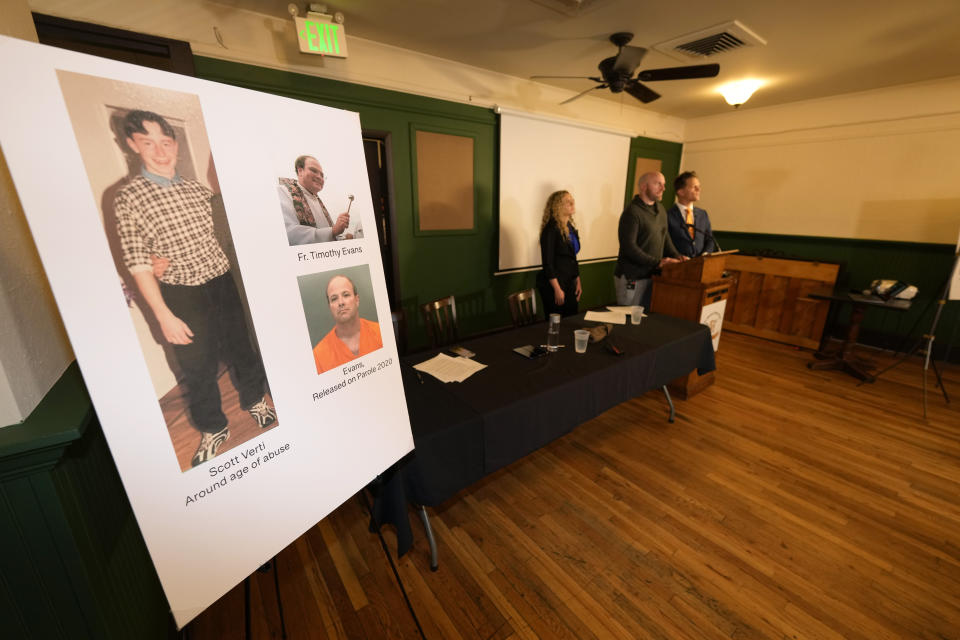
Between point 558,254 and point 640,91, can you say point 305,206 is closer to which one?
point 558,254

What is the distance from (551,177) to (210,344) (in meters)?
4.18

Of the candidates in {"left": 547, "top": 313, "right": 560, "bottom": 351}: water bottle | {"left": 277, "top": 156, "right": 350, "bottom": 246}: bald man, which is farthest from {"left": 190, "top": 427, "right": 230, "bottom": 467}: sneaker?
{"left": 547, "top": 313, "right": 560, "bottom": 351}: water bottle

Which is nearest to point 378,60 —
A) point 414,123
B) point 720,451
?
point 414,123

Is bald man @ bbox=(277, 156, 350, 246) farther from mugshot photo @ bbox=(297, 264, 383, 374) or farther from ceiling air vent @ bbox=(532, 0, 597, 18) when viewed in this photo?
ceiling air vent @ bbox=(532, 0, 597, 18)

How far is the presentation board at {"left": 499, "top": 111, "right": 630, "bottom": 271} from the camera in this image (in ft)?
12.9

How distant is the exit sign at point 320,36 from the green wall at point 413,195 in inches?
16.7

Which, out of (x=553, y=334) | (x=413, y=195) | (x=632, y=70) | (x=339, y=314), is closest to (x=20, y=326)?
(x=339, y=314)

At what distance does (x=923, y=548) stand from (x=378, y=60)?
4.43 m

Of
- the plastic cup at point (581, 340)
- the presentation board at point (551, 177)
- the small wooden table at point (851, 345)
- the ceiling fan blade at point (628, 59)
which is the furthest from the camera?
the presentation board at point (551, 177)

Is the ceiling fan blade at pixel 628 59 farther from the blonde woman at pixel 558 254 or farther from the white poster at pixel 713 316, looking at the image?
the white poster at pixel 713 316

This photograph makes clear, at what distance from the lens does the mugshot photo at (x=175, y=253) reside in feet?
1.75

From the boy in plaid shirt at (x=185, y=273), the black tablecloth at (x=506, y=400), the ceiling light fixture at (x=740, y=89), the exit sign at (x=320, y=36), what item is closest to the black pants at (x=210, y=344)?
the boy in plaid shirt at (x=185, y=273)

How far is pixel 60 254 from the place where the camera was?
0.50 m

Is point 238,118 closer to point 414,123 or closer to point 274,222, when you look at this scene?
point 274,222
